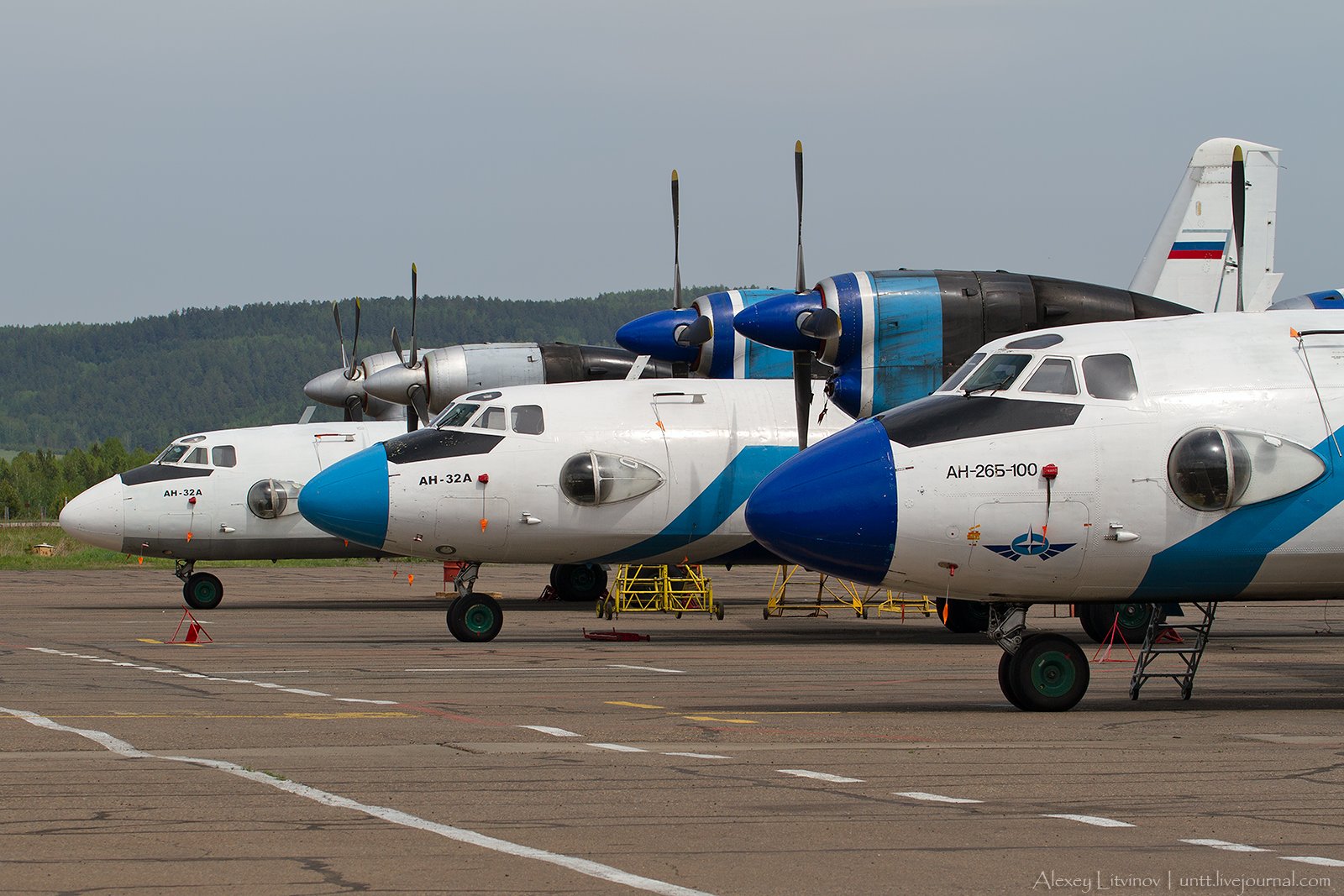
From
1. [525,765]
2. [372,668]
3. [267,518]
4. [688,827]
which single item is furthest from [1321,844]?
[267,518]

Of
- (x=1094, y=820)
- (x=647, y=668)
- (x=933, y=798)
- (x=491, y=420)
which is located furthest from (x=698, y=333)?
(x=1094, y=820)

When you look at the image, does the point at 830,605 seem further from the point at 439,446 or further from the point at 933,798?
the point at 933,798

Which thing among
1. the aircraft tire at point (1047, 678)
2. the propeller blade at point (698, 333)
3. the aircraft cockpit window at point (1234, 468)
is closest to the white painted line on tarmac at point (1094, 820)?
the aircraft tire at point (1047, 678)

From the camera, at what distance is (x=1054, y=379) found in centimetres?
1381

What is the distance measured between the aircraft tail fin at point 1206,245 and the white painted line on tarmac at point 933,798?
19.0 meters

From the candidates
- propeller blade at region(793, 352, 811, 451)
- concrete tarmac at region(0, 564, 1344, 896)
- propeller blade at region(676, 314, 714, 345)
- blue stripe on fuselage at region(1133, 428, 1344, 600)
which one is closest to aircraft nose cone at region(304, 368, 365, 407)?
propeller blade at region(676, 314, 714, 345)

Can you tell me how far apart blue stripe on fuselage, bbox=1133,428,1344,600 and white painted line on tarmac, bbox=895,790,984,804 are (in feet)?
16.0

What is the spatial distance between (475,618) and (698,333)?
Result: 22.0ft

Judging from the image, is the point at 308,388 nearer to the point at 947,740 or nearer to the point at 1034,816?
the point at 947,740

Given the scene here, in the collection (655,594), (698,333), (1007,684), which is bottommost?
(1007,684)

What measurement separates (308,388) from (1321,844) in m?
39.1

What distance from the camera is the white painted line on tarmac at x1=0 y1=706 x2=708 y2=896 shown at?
7090 mm

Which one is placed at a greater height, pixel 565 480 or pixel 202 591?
pixel 565 480

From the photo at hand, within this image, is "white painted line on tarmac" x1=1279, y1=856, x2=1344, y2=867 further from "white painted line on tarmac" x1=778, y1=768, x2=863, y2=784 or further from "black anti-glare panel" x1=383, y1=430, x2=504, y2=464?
"black anti-glare panel" x1=383, y1=430, x2=504, y2=464
